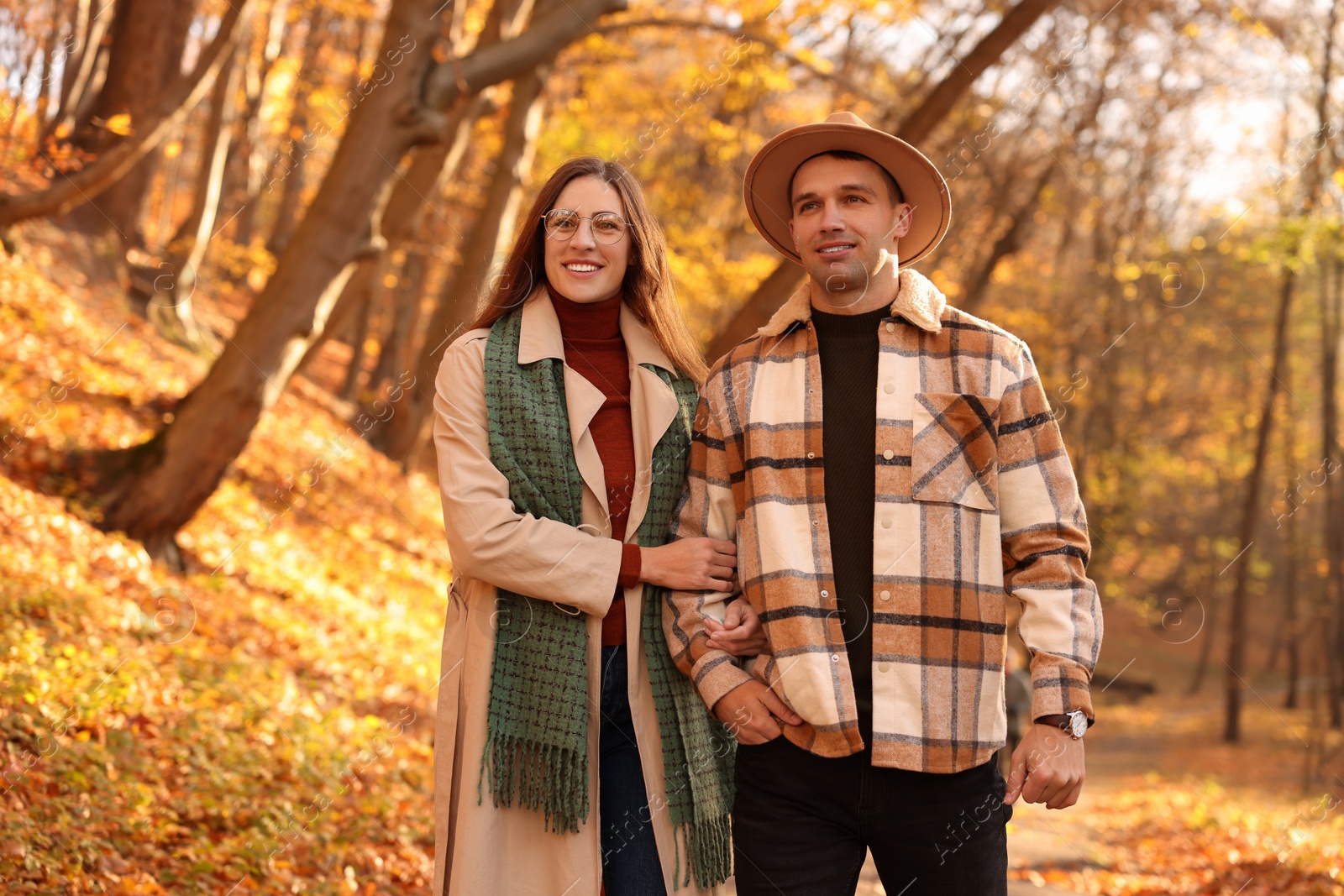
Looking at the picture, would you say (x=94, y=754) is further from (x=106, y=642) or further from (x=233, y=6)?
(x=233, y=6)

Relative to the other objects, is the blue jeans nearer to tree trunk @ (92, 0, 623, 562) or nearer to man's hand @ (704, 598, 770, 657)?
man's hand @ (704, 598, 770, 657)

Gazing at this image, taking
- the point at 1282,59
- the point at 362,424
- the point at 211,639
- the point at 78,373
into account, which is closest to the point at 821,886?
the point at 211,639

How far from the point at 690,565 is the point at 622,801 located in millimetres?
653

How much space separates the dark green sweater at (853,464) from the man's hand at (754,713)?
7.0 inches

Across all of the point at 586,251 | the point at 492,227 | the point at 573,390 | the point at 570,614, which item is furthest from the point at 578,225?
the point at 492,227

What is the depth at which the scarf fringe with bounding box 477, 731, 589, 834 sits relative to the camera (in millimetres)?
2639

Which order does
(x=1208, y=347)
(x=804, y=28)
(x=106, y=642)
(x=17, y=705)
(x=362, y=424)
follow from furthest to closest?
1. (x=1208, y=347)
2. (x=362, y=424)
3. (x=804, y=28)
4. (x=106, y=642)
5. (x=17, y=705)

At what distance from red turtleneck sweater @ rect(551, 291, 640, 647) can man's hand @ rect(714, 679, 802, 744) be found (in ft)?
1.22

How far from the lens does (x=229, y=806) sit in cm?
459

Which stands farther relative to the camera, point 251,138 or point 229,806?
point 251,138

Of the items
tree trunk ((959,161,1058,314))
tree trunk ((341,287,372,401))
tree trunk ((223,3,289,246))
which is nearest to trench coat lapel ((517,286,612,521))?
tree trunk ((959,161,1058,314))

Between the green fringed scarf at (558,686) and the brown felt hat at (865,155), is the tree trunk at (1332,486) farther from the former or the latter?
the green fringed scarf at (558,686)

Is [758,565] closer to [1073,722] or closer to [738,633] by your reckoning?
[738,633]

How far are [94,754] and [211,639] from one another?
2029mm
